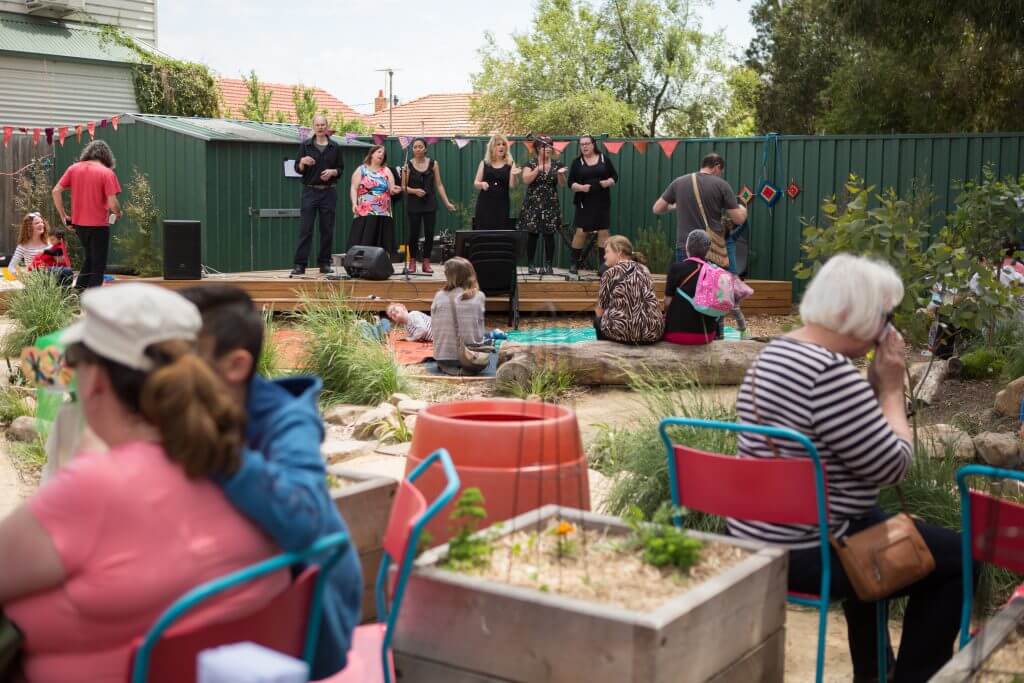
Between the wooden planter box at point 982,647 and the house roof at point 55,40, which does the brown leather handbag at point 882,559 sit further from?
the house roof at point 55,40

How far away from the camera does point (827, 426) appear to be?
9.27 ft

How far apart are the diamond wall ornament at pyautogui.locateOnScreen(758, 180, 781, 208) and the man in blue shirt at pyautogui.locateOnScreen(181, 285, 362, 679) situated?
13.5m

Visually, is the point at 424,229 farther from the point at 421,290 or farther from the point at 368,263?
the point at 368,263

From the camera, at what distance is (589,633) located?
88.0 inches

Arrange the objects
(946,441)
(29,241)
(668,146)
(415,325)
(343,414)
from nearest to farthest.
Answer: (946,441) → (343,414) → (415,325) → (29,241) → (668,146)

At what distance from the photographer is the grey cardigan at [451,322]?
8.83 metres

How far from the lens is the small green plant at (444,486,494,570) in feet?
8.34

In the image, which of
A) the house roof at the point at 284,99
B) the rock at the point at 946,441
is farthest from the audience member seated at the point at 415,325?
the house roof at the point at 284,99

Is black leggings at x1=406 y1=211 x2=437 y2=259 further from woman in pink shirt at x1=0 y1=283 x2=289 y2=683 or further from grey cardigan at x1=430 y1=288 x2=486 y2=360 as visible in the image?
woman in pink shirt at x1=0 y1=283 x2=289 y2=683

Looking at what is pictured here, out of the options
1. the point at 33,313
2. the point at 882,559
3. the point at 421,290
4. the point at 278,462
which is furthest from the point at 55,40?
the point at 278,462

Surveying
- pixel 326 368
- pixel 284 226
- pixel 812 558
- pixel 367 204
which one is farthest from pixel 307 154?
pixel 812 558

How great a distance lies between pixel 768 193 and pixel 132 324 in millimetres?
13924

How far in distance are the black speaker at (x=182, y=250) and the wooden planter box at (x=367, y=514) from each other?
34.0ft

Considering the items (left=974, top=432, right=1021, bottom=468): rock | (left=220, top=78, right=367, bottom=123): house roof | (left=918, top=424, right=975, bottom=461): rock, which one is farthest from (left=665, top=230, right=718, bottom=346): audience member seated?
(left=220, top=78, right=367, bottom=123): house roof
